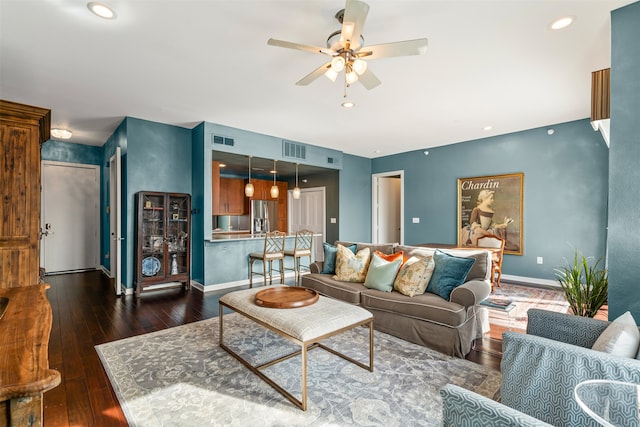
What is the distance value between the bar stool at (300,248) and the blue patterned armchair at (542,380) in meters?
4.09

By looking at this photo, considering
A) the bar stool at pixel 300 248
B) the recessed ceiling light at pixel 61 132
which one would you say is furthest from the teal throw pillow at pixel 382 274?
the recessed ceiling light at pixel 61 132

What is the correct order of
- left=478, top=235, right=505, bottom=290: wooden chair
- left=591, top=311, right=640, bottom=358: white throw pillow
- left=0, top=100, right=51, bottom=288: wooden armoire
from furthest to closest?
left=478, top=235, right=505, bottom=290: wooden chair → left=0, top=100, right=51, bottom=288: wooden armoire → left=591, top=311, right=640, bottom=358: white throw pillow

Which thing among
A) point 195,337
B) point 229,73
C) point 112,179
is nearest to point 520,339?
point 195,337

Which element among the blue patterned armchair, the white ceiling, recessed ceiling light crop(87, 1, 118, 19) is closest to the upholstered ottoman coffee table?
the blue patterned armchair

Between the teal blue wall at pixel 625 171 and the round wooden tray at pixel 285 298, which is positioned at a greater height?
the teal blue wall at pixel 625 171

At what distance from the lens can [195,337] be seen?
3.06 metres

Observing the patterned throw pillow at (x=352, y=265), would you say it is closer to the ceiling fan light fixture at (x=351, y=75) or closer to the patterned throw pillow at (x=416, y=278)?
the patterned throw pillow at (x=416, y=278)

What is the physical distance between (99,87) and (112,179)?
78.3 inches

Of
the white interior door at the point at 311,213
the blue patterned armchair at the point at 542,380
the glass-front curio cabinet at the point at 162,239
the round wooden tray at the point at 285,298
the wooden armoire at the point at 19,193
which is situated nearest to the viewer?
the blue patterned armchair at the point at 542,380

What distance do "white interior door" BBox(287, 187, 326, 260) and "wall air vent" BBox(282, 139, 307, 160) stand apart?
4.97 ft

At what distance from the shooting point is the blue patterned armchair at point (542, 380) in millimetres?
1049

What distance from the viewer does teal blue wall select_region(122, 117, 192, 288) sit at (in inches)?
183

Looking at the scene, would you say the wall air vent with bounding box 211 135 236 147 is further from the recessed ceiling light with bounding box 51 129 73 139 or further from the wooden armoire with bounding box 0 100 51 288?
the recessed ceiling light with bounding box 51 129 73 139

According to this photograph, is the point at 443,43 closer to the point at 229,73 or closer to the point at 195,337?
the point at 229,73
